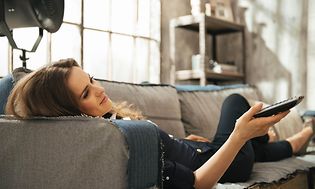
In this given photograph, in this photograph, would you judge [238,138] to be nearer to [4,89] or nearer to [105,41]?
[4,89]

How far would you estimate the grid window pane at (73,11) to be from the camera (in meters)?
2.82

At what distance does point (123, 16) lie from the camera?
326 cm

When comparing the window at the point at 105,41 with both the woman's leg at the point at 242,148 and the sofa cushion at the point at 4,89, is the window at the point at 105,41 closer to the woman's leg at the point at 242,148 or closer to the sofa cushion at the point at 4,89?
the sofa cushion at the point at 4,89

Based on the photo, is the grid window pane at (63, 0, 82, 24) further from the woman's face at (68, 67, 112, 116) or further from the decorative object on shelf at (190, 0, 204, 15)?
the woman's face at (68, 67, 112, 116)

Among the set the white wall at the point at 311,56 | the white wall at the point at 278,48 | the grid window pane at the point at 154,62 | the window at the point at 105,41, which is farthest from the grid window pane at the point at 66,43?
the white wall at the point at 311,56

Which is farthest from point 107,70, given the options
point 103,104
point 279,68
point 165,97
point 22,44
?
point 103,104

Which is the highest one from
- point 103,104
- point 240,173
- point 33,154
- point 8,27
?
point 8,27

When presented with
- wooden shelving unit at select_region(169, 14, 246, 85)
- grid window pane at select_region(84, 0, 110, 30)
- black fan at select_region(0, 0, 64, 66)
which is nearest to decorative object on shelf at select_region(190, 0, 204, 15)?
wooden shelving unit at select_region(169, 14, 246, 85)

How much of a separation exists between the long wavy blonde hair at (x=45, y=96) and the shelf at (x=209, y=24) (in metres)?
2.33

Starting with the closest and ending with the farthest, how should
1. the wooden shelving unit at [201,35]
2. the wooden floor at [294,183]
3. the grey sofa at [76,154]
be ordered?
1. the grey sofa at [76,154]
2. the wooden floor at [294,183]
3. the wooden shelving unit at [201,35]

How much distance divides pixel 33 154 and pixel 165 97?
4.18 ft

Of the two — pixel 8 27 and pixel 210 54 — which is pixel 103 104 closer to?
pixel 8 27

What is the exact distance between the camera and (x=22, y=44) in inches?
100

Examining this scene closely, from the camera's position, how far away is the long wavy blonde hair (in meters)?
1.13
